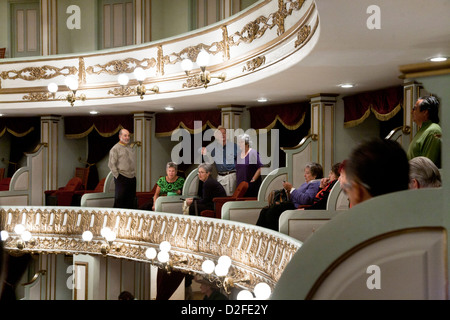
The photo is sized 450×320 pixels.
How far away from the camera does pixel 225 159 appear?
8148 millimetres

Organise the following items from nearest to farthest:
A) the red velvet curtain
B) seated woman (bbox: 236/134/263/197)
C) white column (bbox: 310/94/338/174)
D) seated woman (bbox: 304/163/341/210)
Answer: seated woman (bbox: 304/163/341/210), seated woman (bbox: 236/134/263/197), white column (bbox: 310/94/338/174), the red velvet curtain

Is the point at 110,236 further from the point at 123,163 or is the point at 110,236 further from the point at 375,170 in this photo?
the point at 375,170

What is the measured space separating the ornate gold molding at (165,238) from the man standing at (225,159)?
897mm

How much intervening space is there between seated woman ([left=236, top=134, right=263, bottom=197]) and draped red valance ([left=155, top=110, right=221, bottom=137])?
4.34m

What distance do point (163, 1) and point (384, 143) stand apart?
12529mm

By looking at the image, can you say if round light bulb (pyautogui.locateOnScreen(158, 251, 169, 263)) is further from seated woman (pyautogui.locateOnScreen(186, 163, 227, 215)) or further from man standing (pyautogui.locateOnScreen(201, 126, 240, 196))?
man standing (pyautogui.locateOnScreen(201, 126, 240, 196))

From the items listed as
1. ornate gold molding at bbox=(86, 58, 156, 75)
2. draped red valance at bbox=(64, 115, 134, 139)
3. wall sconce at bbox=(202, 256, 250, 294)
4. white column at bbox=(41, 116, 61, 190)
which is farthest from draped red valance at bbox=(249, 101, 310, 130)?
white column at bbox=(41, 116, 61, 190)

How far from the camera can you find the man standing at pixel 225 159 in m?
A: 7.76

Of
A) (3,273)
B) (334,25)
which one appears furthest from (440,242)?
(334,25)

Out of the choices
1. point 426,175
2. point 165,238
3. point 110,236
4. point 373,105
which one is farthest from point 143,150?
point 426,175

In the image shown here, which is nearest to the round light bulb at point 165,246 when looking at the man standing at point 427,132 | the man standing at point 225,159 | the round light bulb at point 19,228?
the man standing at point 225,159

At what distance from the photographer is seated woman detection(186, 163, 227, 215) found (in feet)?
25.5

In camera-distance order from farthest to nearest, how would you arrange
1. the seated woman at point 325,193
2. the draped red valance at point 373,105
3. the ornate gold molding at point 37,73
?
the ornate gold molding at point 37,73
the draped red valance at point 373,105
the seated woman at point 325,193

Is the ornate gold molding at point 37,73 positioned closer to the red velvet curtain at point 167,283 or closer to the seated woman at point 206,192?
the red velvet curtain at point 167,283
